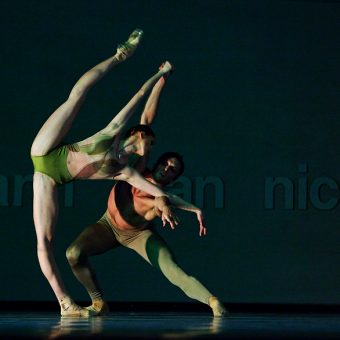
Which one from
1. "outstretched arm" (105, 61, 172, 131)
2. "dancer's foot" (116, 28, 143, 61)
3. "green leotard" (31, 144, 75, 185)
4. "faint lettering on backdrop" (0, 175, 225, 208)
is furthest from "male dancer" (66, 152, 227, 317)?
"faint lettering on backdrop" (0, 175, 225, 208)

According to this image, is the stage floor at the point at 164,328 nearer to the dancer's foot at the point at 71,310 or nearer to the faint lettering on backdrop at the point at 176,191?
the dancer's foot at the point at 71,310

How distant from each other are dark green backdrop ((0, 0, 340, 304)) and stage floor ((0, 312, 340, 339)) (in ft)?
9.62

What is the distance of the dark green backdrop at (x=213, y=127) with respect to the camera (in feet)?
31.0

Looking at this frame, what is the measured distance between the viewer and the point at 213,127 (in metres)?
9.59

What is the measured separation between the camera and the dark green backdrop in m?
9.44

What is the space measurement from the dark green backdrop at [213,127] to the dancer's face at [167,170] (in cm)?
264

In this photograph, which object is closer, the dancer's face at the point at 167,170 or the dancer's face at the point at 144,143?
the dancer's face at the point at 144,143

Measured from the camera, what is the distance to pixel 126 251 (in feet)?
31.2

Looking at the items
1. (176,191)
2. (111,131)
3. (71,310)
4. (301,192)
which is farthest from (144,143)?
(301,192)

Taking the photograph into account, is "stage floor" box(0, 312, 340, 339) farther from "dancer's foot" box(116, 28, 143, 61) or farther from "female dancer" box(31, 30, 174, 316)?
"dancer's foot" box(116, 28, 143, 61)

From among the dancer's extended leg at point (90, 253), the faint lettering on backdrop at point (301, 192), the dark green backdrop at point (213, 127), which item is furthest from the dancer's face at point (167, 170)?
the faint lettering on backdrop at point (301, 192)

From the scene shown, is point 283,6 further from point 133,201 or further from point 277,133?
point 133,201

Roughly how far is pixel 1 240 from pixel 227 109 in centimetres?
232

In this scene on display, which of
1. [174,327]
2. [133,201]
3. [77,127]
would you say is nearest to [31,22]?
[77,127]
